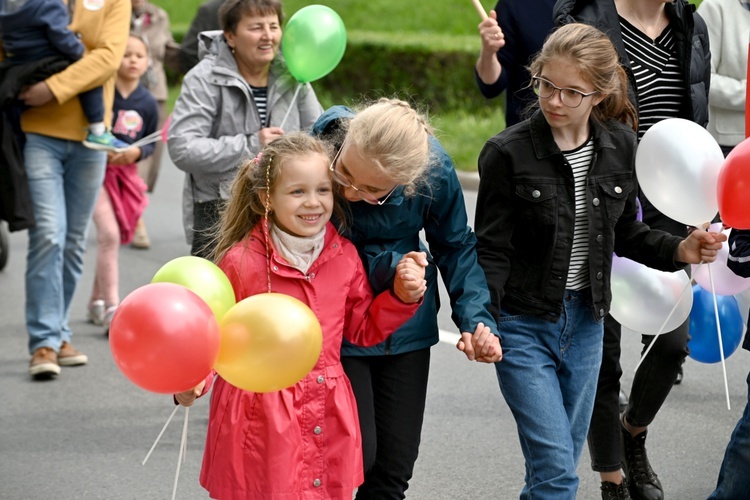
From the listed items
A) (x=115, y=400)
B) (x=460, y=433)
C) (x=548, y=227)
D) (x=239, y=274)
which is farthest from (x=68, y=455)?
(x=548, y=227)

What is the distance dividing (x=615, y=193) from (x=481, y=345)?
750mm

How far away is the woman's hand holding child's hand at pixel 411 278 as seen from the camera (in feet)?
11.6

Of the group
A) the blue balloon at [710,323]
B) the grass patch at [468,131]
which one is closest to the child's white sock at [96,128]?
the blue balloon at [710,323]

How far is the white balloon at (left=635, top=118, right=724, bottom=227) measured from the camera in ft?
12.9

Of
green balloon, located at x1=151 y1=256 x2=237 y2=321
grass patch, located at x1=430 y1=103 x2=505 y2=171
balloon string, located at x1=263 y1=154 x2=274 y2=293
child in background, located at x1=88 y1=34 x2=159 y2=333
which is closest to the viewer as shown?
green balloon, located at x1=151 y1=256 x2=237 y2=321

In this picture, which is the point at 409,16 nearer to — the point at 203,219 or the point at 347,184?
the point at 203,219

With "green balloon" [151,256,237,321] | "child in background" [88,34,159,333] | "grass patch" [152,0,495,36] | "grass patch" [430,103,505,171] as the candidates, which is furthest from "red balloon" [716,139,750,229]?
"grass patch" [152,0,495,36]

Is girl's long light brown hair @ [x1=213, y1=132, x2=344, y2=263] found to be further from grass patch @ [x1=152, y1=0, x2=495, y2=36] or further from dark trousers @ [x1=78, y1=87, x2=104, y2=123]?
grass patch @ [x1=152, y1=0, x2=495, y2=36]

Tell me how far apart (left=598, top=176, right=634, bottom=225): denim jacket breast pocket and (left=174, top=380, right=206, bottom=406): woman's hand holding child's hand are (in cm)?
143

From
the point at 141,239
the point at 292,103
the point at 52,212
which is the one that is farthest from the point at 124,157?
the point at 292,103

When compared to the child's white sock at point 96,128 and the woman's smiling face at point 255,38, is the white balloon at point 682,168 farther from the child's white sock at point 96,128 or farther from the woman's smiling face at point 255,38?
the child's white sock at point 96,128

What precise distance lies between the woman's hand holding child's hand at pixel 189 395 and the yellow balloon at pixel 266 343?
0.14 metres

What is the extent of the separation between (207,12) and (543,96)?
4.29 metres

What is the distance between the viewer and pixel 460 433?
5.64m
